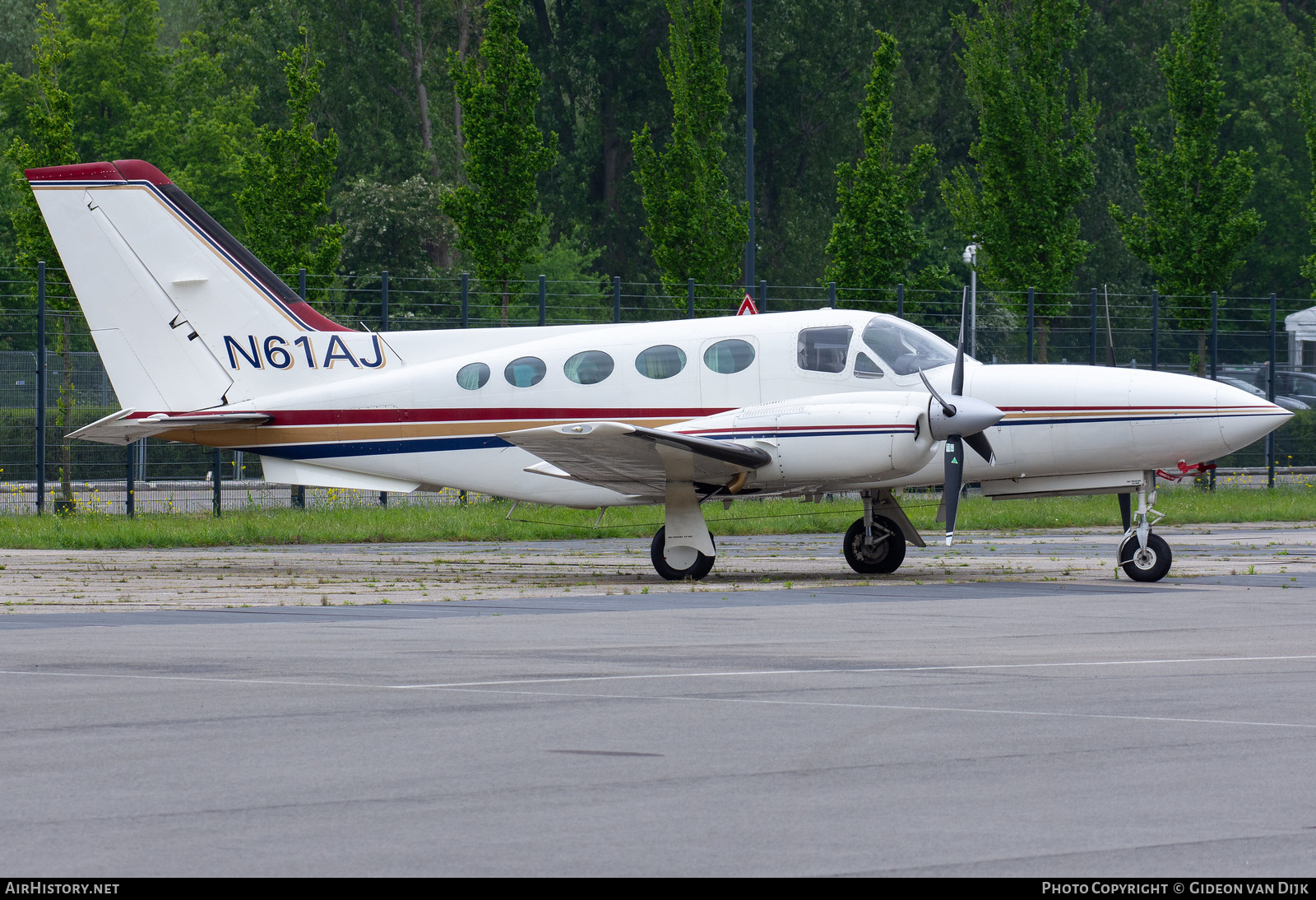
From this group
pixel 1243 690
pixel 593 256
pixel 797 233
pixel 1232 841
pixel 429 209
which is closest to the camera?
pixel 1232 841

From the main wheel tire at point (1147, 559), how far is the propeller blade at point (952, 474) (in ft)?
6.43

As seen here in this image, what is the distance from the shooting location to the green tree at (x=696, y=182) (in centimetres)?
3356

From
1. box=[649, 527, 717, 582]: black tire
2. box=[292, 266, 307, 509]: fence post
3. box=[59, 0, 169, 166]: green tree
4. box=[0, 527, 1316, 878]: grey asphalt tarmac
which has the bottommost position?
box=[0, 527, 1316, 878]: grey asphalt tarmac

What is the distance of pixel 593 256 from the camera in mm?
57500

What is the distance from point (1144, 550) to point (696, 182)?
18970 mm

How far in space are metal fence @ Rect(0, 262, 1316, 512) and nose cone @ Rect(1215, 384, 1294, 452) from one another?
296 cm

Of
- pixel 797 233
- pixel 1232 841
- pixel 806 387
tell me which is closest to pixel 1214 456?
pixel 806 387

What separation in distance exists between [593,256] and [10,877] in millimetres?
52827

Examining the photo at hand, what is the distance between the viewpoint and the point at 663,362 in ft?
60.3

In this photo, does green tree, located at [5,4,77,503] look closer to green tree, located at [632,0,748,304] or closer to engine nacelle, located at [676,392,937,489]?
green tree, located at [632,0,748,304]

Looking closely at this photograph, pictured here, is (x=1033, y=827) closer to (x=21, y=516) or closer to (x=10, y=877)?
(x=10, y=877)

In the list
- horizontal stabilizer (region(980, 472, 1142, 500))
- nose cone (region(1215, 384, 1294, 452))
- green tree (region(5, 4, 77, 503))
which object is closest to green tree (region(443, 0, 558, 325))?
green tree (region(5, 4, 77, 503))

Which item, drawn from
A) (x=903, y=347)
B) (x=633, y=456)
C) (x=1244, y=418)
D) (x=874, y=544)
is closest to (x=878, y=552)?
(x=874, y=544)

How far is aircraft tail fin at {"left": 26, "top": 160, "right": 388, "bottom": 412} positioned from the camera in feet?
64.6
